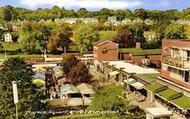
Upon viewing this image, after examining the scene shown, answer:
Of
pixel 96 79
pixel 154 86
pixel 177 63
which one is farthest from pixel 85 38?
pixel 177 63

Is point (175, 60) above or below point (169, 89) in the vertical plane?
above

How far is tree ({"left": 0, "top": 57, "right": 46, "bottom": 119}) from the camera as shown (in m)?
23.7

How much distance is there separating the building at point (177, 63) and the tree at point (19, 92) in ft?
36.5

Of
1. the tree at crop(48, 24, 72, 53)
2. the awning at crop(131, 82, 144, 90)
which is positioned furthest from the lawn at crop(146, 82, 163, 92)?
the tree at crop(48, 24, 72, 53)

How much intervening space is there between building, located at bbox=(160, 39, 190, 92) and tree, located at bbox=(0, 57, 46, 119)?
11.1m

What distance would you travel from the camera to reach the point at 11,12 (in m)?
147

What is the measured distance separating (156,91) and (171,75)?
1888 millimetres

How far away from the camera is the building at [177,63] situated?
29.4 meters

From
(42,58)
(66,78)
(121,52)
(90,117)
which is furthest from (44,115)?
(42,58)

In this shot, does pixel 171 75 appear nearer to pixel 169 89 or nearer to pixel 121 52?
pixel 169 89

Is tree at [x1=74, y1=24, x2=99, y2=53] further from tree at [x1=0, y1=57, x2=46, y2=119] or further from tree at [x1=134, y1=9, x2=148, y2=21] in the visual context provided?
tree at [x1=134, y1=9, x2=148, y2=21]

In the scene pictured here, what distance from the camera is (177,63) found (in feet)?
100

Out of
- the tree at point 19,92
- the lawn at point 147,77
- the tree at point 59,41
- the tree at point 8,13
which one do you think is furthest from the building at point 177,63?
the tree at point 8,13

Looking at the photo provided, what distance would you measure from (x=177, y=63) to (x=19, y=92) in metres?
13.1
